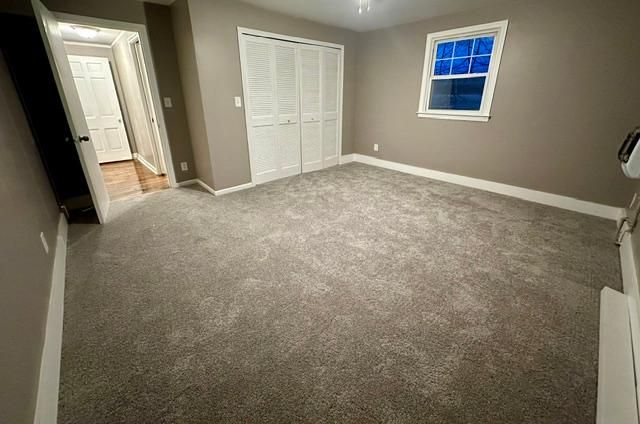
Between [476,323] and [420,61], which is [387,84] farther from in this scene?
[476,323]

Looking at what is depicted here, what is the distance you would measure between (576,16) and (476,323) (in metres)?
3.49

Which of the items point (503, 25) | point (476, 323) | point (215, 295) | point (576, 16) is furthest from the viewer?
point (503, 25)

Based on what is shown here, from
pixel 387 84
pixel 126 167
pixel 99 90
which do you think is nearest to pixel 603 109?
pixel 387 84

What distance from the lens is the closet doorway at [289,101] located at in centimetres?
368

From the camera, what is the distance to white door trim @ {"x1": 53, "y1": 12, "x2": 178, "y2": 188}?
292cm

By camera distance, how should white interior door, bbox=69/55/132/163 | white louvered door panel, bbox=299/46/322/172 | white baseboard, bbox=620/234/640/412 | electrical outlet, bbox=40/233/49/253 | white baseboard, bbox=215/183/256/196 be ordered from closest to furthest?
white baseboard, bbox=620/234/640/412 < electrical outlet, bbox=40/233/49/253 < white baseboard, bbox=215/183/256/196 < white louvered door panel, bbox=299/46/322/172 < white interior door, bbox=69/55/132/163

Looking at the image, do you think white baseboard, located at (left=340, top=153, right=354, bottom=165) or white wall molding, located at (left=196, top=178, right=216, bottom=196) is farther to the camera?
white baseboard, located at (left=340, top=153, right=354, bottom=165)

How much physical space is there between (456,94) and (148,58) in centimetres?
440

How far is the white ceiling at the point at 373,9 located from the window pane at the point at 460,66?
0.60m

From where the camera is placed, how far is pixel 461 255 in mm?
2391

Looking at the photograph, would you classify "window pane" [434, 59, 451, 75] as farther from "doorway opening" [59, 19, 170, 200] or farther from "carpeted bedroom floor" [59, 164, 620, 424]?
"doorway opening" [59, 19, 170, 200]

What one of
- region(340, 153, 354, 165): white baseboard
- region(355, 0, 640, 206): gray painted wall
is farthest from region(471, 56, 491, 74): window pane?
region(340, 153, 354, 165): white baseboard

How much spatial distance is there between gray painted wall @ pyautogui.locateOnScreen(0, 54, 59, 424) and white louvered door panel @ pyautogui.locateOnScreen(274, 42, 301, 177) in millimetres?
2764

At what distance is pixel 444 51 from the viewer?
395cm
